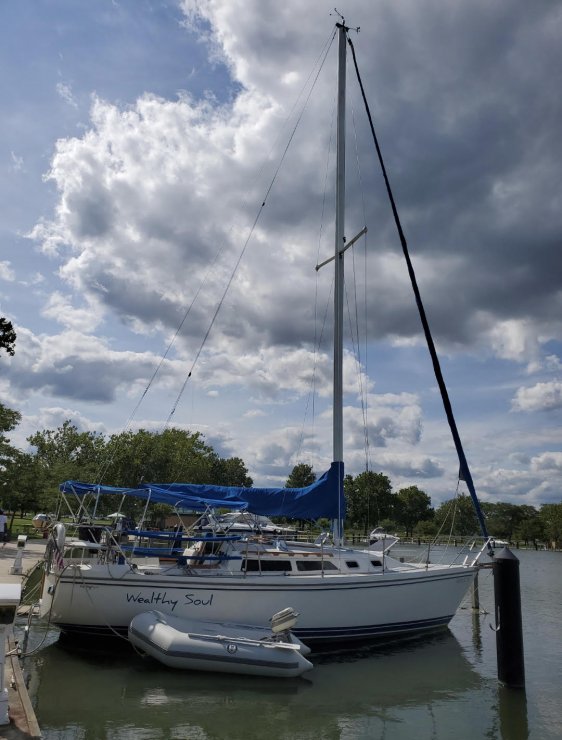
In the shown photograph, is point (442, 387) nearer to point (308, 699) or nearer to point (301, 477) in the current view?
point (308, 699)

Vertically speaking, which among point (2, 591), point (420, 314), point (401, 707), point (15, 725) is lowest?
point (401, 707)

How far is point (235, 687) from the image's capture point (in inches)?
470

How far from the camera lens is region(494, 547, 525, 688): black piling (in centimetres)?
1235

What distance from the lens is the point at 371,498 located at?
9556 centimetres

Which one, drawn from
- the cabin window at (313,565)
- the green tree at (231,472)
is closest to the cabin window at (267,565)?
the cabin window at (313,565)

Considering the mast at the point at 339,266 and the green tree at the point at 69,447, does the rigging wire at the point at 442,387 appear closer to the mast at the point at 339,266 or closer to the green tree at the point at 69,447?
the mast at the point at 339,266

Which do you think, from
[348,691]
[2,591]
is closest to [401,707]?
[348,691]

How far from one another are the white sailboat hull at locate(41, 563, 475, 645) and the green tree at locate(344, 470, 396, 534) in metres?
81.6

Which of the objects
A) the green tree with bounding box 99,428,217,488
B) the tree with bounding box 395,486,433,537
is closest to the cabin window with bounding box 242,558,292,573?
the green tree with bounding box 99,428,217,488

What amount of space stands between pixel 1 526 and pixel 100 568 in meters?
20.4

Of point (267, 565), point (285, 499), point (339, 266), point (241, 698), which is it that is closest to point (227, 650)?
point (241, 698)

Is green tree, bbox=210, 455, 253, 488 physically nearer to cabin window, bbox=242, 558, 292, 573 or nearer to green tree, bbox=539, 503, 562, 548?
green tree, bbox=539, 503, 562, 548

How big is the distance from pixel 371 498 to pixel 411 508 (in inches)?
627

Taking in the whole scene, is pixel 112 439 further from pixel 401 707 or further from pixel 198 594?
pixel 401 707
